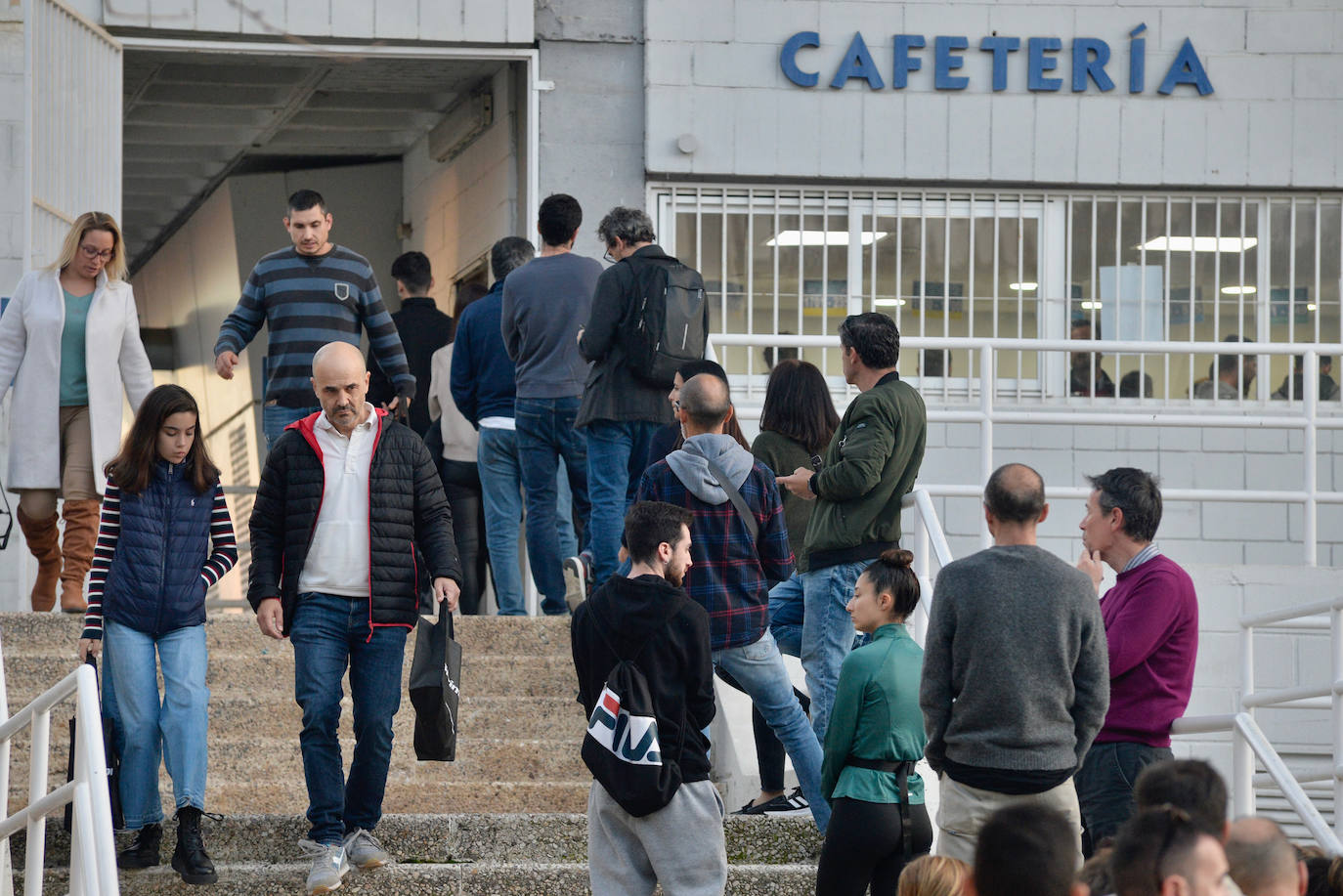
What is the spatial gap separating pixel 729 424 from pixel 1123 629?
6.72 ft

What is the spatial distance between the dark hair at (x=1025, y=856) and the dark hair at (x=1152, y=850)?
1.15ft

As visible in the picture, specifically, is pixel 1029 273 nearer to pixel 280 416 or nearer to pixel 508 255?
pixel 508 255

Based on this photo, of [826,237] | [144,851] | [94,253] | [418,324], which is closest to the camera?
[144,851]

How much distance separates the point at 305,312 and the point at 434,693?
8.38 feet

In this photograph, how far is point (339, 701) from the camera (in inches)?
233

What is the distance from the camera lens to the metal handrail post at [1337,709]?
6.05 metres

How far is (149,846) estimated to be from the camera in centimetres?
596

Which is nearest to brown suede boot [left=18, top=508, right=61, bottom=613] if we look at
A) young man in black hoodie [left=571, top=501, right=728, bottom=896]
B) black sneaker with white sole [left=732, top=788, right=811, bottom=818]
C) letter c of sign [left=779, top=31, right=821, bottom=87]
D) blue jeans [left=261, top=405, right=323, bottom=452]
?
blue jeans [left=261, top=405, right=323, bottom=452]

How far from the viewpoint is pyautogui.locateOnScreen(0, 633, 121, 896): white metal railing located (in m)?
4.72

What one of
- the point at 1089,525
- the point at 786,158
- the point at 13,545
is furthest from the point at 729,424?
the point at 13,545

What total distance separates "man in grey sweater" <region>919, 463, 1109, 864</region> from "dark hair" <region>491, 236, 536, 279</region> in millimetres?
4387

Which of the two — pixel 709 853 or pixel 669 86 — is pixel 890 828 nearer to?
pixel 709 853

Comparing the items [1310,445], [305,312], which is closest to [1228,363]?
[1310,445]

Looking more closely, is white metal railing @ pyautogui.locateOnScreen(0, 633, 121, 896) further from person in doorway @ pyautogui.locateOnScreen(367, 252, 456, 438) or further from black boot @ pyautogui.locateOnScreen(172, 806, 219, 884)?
person in doorway @ pyautogui.locateOnScreen(367, 252, 456, 438)
